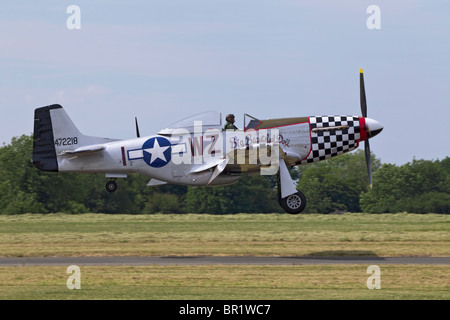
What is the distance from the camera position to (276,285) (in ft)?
50.3

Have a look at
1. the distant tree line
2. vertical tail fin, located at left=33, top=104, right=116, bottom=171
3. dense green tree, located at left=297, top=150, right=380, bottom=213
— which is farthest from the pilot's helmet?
dense green tree, located at left=297, top=150, right=380, bottom=213

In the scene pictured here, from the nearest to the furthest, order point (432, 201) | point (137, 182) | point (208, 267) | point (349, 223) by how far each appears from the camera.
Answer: point (208, 267), point (349, 223), point (432, 201), point (137, 182)

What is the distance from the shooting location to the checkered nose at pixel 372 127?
68.8 ft

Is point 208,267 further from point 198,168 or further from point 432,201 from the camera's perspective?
point 432,201

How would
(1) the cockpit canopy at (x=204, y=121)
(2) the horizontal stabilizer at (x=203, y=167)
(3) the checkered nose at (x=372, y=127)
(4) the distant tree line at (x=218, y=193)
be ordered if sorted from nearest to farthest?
(1) the cockpit canopy at (x=204, y=121) → (2) the horizontal stabilizer at (x=203, y=167) → (3) the checkered nose at (x=372, y=127) → (4) the distant tree line at (x=218, y=193)

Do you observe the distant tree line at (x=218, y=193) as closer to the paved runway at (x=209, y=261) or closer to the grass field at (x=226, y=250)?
the grass field at (x=226, y=250)

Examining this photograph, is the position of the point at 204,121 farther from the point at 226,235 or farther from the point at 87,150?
the point at 226,235

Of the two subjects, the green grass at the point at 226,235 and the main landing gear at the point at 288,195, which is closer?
the main landing gear at the point at 288,195

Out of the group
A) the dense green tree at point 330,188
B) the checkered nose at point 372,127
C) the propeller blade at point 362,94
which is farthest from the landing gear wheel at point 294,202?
the dense green tree at point 330,188

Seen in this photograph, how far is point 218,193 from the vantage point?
54125 millimetres

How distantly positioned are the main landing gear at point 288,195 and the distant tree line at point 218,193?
25.4m

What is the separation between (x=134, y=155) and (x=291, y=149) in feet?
15.2

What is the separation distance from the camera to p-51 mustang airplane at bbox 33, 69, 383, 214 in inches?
803
